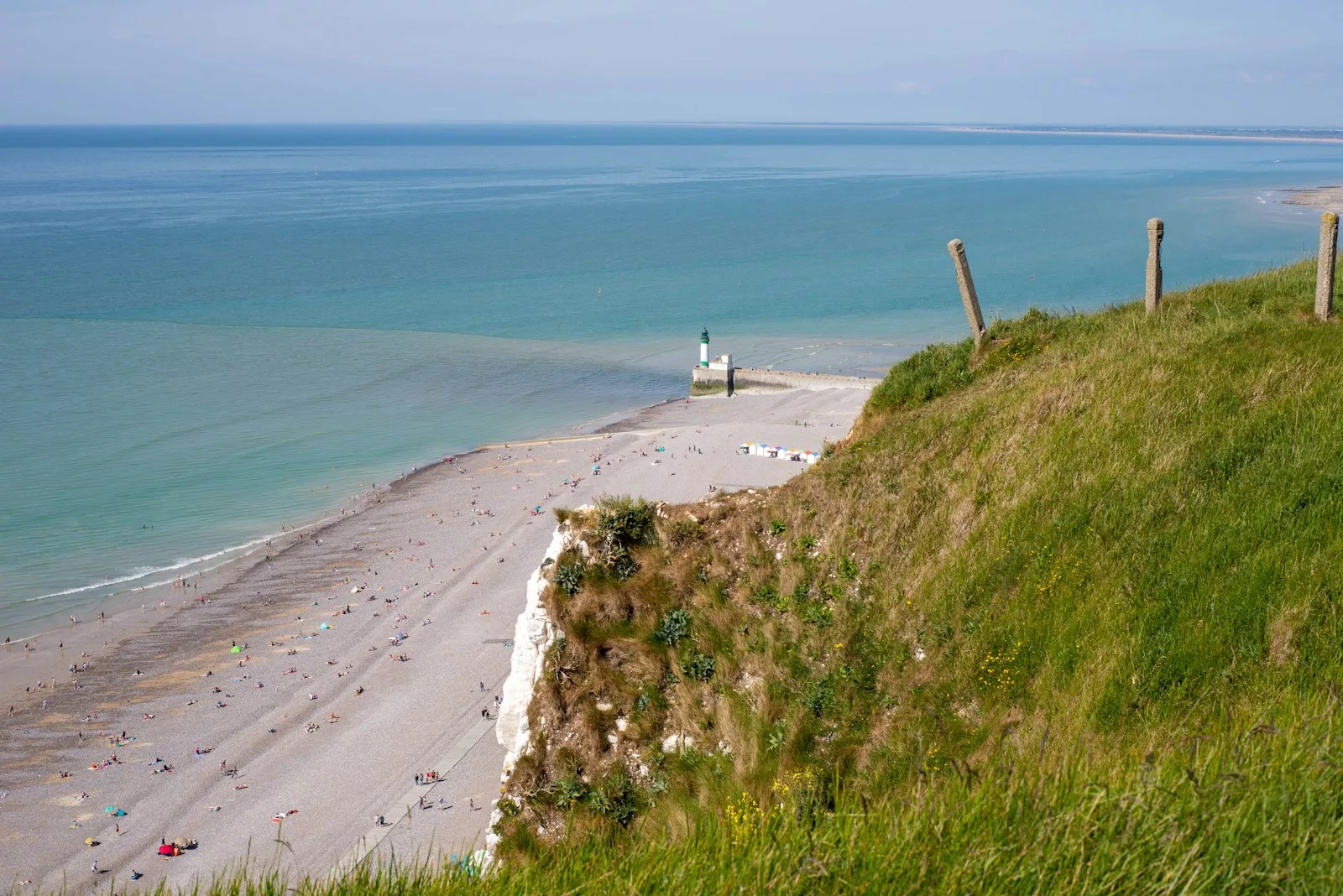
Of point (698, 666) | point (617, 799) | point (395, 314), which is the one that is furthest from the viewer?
point (395, 314)

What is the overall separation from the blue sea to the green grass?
751 cm

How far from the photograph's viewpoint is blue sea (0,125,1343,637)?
3778 cm

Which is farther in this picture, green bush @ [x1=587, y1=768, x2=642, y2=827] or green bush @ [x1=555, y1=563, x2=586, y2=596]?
green bush @ [x1=555, y1=563, x2=586, y2=596]

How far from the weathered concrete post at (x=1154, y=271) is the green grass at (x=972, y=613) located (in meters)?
1.55

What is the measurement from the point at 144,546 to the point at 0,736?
37.4ft

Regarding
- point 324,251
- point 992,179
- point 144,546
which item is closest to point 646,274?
point 324,251

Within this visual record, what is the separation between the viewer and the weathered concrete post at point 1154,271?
1667 cm

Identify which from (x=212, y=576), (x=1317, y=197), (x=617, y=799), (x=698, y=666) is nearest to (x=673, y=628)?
(x=698, y=666)

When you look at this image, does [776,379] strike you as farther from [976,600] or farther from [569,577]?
[976,600]

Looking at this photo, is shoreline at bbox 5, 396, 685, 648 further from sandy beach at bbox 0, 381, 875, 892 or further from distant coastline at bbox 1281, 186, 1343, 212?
distant coastline at bbox 1281, 186, 1343, 212

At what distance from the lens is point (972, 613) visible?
1098 cm

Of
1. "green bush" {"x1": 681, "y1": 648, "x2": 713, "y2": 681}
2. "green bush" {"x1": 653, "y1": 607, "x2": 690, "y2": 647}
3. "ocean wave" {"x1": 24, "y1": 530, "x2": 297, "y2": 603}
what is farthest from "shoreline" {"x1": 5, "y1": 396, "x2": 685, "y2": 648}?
"green bush" {"x1": 681, "y1": 648, "x2": 713, "y2": 681}

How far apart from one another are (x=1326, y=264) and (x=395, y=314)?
6294cm

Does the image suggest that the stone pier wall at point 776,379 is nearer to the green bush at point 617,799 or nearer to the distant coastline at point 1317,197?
the green bush at point 617,799
